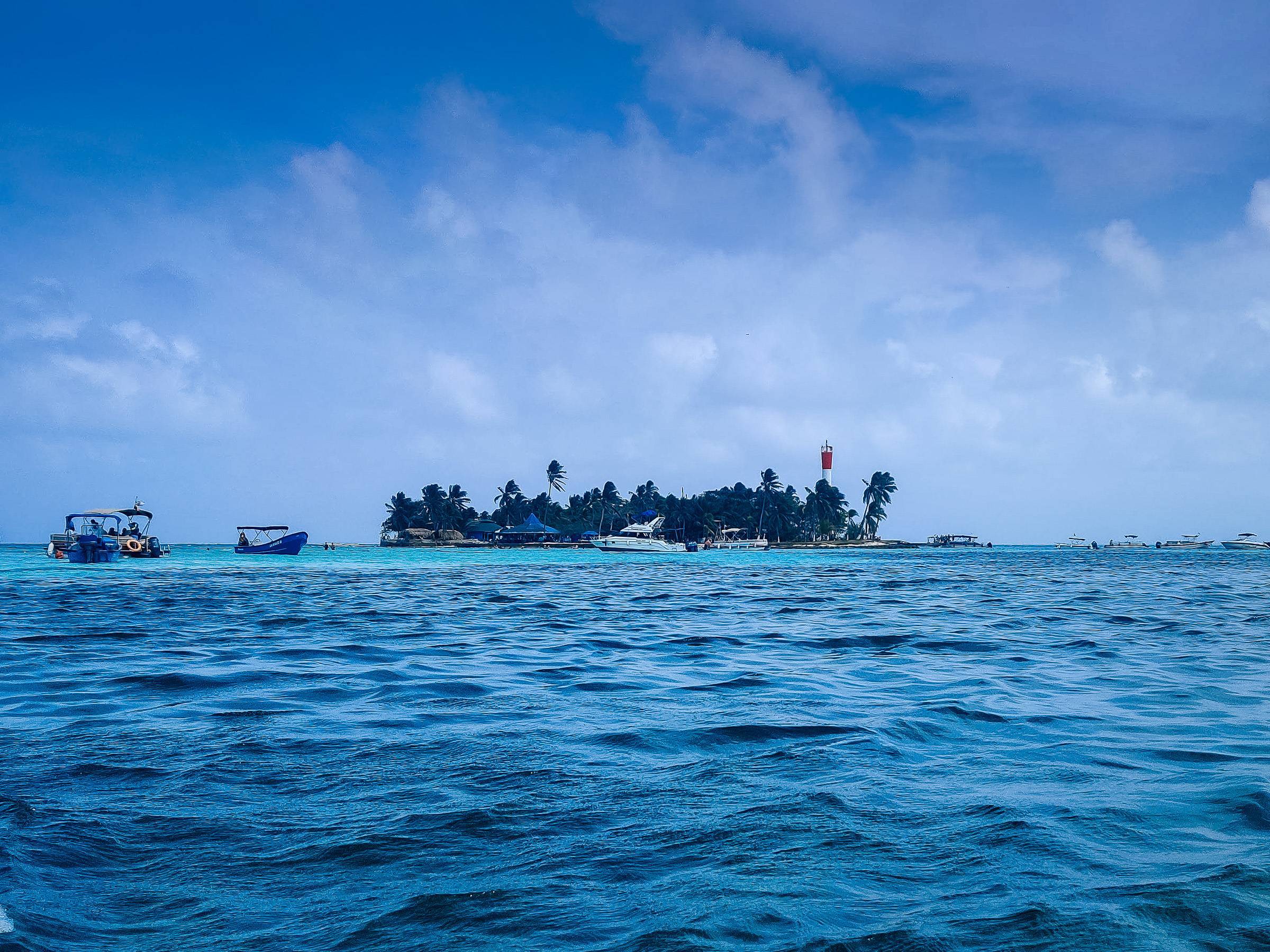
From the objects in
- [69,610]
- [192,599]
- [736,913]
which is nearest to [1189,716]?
[736,913]

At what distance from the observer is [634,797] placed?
220 inches

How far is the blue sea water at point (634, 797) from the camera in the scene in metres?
3.78

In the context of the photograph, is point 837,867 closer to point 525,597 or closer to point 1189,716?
point 1189,716

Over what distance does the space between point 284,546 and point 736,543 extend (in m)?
85.4

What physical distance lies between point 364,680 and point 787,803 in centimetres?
707

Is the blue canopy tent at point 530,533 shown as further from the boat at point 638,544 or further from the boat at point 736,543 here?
the boat at point 736,543

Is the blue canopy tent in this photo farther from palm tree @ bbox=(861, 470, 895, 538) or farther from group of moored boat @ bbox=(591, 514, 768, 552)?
palm tree @ bbox=(861, 470, 895, 538)

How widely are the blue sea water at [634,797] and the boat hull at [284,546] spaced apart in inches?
2866

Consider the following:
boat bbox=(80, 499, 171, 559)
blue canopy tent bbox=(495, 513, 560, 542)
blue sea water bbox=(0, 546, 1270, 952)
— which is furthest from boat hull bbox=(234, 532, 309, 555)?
blue sea water bbox=(0, 546, 1270, 952)

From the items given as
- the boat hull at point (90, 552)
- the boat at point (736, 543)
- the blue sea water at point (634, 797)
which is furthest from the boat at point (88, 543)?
the boat at point (736, 543)

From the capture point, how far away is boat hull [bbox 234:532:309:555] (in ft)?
273

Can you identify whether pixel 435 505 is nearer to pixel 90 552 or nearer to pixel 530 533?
pixel 530 533

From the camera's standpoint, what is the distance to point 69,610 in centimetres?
2214

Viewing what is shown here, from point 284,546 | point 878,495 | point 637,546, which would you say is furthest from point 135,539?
point 878,495
